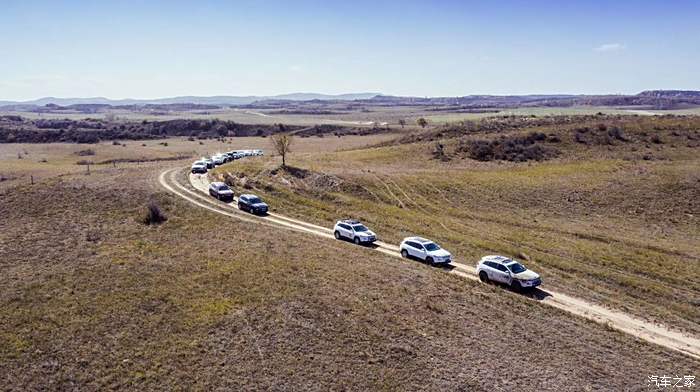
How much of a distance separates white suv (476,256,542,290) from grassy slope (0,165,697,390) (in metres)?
1.03

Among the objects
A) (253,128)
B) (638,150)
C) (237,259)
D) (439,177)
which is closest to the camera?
(237,259)

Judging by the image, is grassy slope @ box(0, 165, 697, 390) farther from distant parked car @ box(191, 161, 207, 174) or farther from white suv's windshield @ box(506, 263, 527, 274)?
distant parked car @ box(191, 161, 207, 174)

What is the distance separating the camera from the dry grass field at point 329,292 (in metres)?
18.8

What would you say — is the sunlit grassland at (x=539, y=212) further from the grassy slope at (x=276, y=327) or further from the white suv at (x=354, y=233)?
the grassy slope at (x=276, y=327)

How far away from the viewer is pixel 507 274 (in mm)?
26797

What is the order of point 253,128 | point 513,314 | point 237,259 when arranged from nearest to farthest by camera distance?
point 513,314 → point 237,259 → point 253,128

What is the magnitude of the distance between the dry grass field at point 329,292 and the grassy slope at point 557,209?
0.84ft

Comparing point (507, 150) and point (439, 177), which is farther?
point (507, 150)

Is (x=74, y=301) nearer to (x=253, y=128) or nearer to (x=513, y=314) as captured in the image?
(x=513, y=314)

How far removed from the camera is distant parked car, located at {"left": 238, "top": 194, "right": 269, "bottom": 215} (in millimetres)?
42750

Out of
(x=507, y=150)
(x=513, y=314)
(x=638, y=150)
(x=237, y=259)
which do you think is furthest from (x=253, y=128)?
(x=513, y=314)

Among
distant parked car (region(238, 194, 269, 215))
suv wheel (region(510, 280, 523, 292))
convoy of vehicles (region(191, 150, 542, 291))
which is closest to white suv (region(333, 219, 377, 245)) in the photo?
convoy of vehicles (region(191, 150, 542, 291))

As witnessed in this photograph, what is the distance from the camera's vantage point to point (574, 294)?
2630cm

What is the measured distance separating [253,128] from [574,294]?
450 feet
